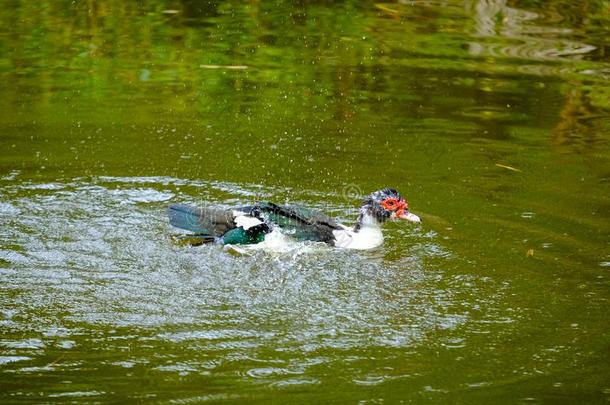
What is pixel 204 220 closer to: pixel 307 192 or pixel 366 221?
pixel 366 221

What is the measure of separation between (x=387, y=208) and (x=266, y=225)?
0.96 meters

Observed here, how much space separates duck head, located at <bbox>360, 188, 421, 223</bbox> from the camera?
8055 mm

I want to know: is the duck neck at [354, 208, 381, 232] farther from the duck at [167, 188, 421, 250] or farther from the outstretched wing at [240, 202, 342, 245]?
the outstretched wing at [240, 202, 342, 245]

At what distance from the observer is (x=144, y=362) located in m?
5.72

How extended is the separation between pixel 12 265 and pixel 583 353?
147 inches

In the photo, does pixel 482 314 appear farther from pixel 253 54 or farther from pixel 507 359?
pixel 253 54

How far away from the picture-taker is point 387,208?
805 centimetres

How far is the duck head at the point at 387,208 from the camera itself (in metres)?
8.05

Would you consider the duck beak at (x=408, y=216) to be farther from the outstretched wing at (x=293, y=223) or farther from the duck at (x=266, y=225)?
the outstretched wing at (x=293, y=223)

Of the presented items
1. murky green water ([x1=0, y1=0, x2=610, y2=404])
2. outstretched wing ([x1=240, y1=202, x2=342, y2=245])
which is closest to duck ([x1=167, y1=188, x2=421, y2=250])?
outstretched wing ([x1=240, y1=202, x2=342, y2=245])

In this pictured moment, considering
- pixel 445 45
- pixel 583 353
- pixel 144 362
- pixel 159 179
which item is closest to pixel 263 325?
pixel 144 362

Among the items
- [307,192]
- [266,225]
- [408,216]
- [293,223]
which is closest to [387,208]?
[408,216]

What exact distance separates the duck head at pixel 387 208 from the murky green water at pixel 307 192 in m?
0.24

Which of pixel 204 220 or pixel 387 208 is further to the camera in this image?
pixel 387 208
